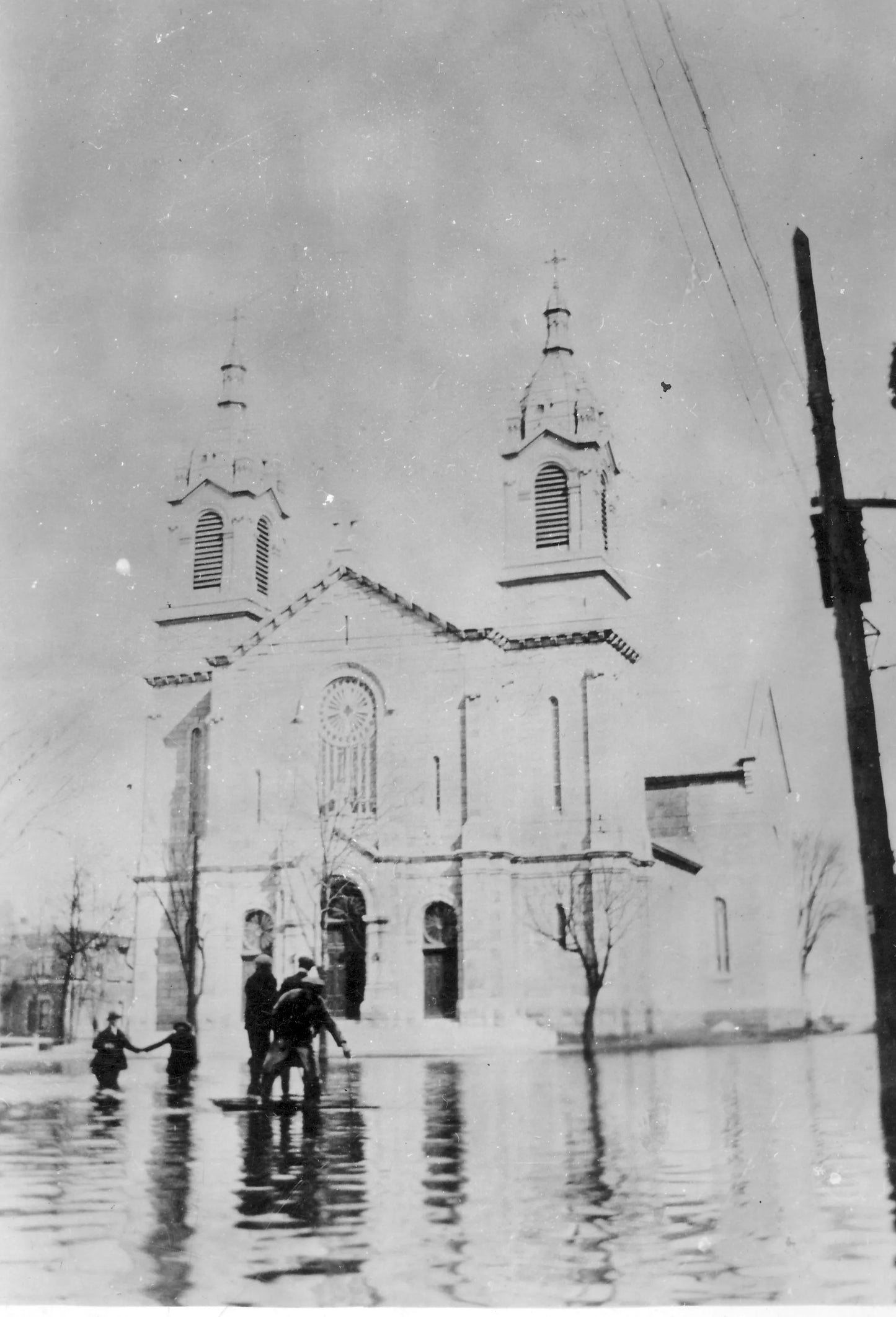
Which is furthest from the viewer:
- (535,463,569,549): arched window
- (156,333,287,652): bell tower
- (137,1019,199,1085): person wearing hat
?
(535,463,569,549): arched window

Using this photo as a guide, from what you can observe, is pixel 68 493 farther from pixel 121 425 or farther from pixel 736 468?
pixel 736 468

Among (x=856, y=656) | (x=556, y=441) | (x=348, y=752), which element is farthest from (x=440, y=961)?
(x=856, y=656)

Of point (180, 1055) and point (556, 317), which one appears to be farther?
point (180, 1055)

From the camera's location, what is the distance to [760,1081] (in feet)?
26.0

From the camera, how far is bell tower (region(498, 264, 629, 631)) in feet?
33.4

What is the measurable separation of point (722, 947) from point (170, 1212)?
5.77 m

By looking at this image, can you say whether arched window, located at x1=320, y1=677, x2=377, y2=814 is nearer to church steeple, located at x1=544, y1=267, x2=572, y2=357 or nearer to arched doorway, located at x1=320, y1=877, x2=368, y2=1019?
arched doorway, located at x1=320, y1=877, x2=368, y2=1019

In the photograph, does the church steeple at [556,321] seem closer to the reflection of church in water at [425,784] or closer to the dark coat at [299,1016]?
the reflection of church in water at [425,784]

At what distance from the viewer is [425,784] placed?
44.7ft

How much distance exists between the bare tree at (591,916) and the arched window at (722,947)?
1222 millimetres

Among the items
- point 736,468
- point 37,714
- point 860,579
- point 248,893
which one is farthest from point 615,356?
point 248,893

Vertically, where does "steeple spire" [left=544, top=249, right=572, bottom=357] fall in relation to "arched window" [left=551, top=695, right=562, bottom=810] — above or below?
above

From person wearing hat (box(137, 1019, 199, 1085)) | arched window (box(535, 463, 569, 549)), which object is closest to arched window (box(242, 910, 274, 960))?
person wearing hat (box(137, 1019, 199, 1085))

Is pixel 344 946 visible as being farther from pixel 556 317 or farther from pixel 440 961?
pixel 556 317
